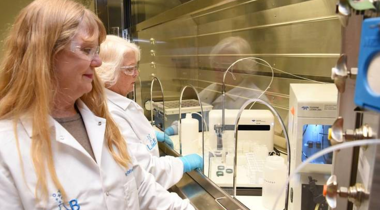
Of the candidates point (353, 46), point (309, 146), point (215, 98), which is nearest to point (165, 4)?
point (215, 98)

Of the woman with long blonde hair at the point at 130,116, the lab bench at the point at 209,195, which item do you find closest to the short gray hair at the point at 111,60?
the woman with long blonde hair at the point at 130,116

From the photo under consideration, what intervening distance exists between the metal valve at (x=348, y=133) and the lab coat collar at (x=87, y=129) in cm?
76

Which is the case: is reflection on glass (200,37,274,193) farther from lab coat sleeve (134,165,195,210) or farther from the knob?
Answer: the knob

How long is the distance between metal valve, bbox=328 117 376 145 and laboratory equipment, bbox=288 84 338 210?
0.42 meters

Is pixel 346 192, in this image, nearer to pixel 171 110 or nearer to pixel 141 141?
pixel 141 141

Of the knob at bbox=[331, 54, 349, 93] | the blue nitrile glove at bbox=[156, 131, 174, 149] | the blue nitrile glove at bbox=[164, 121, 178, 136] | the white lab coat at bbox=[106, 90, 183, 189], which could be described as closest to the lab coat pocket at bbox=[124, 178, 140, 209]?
the white lab coat at bbox=[106, 90, 183, 189]

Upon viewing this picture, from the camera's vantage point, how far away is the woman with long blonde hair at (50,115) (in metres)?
0.83

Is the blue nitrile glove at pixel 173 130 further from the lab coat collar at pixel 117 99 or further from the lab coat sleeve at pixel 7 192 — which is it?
the lab coat sleeve at pixel 7 192

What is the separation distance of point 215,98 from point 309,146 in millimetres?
1528

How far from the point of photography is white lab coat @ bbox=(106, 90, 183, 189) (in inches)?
58.0

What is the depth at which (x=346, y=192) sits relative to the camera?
0.51 meters

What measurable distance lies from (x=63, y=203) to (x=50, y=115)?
0.29 meters

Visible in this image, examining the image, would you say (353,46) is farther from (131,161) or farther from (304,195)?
(131,161)

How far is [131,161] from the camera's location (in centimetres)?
113
